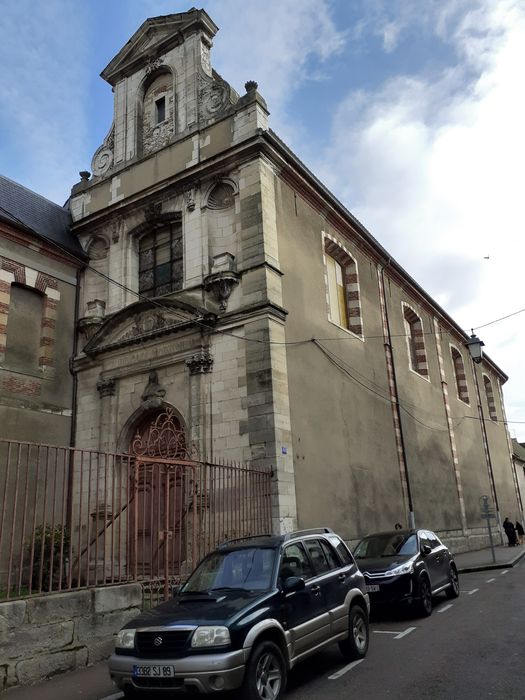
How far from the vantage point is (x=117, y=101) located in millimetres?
18016

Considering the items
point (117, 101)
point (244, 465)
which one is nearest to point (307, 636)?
point (244, 465)

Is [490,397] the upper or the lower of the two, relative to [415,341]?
lower

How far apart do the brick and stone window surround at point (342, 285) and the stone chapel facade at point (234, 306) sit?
2.8 inches

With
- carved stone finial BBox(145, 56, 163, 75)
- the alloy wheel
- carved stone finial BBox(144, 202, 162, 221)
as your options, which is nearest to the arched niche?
carved stone finial BBox(145, 56, 163, 75)

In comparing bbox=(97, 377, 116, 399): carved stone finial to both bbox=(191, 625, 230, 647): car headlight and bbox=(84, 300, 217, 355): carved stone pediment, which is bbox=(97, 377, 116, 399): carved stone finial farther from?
bbox=(191, 625, 230, 647): car headlight

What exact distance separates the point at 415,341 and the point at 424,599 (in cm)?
1533

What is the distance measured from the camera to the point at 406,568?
9.66 metres

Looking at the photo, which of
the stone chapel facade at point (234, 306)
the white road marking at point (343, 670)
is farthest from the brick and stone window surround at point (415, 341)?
the white road marking at point (343, 670)

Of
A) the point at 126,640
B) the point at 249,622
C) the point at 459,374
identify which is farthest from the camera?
the point at 459,374

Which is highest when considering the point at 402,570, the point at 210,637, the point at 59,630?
the point at 402,570

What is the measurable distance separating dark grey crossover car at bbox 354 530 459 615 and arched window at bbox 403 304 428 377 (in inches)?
479

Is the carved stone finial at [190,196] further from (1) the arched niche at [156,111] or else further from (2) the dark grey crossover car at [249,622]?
(2) the dark grey crossover car at [249,622]

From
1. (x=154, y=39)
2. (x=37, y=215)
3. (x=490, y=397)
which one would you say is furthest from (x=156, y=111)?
(x=490, y=397)

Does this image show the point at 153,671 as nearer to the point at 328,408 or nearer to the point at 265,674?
the point at 265,674
